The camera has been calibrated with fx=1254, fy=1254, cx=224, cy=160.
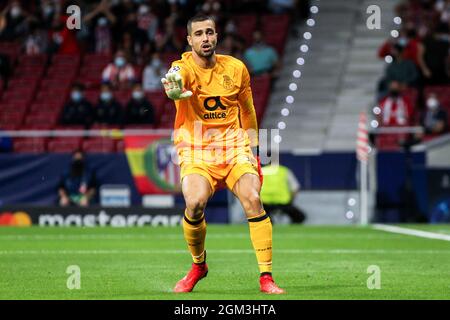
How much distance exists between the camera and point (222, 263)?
47.4ft

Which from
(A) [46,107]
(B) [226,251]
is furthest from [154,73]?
(B) [226,251]

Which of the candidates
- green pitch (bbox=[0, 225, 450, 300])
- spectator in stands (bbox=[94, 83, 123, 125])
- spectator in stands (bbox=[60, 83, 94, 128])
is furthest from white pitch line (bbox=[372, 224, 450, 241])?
spectator in stands (bbox=[60, 83, 94, 128])

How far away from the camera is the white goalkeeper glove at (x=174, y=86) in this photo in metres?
10.3

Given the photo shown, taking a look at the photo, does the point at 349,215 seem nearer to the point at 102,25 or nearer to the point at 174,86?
the point at 102,25

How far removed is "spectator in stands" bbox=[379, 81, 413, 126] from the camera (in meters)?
25.0

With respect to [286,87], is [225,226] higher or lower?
lower

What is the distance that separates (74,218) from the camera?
2359cm

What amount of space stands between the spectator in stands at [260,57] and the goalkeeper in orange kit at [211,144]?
16.7 meters

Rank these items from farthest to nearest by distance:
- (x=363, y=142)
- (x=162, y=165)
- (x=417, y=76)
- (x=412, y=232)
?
(x=417, y=76) → (x=162, y=165) → (x=363, y=142) → (x=412, y=232)

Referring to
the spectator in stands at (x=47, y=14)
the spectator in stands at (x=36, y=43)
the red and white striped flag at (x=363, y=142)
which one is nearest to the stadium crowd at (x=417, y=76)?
the red and white striped flag at (x=363, y=142)

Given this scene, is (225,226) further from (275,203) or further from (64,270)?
(64,270)

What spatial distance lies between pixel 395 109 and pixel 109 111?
592 centimetres
